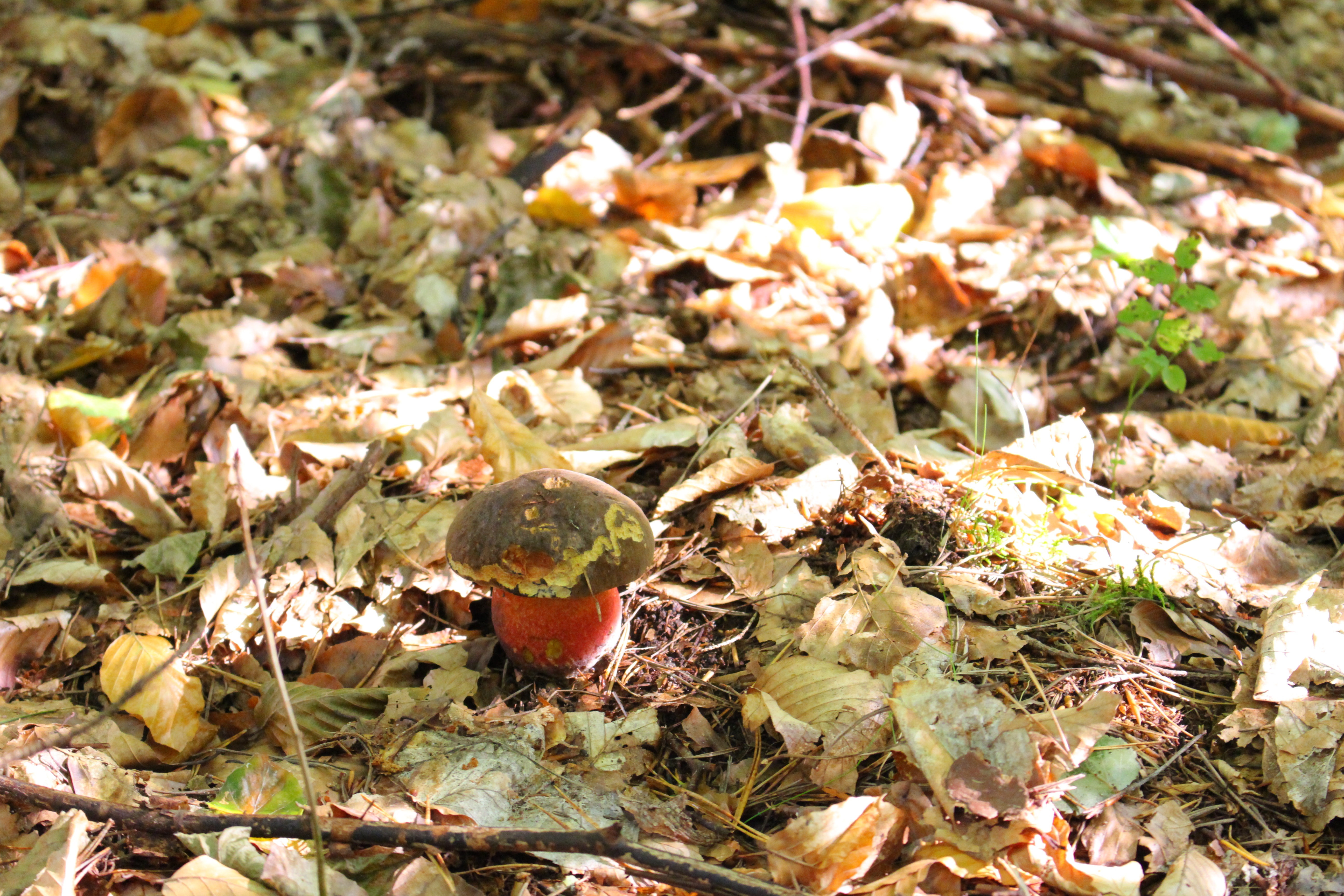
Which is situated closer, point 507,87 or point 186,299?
point 186,299

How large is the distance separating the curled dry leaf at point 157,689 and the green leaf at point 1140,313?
2.65m

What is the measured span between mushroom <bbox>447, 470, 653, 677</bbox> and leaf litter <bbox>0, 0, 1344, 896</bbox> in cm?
17

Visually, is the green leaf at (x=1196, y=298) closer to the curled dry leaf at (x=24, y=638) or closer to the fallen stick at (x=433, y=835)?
the fallen stick at (x=433, y=835)

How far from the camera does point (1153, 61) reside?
430 cm

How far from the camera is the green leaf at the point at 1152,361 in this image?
2.75 metres

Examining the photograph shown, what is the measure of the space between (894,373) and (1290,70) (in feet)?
10.7

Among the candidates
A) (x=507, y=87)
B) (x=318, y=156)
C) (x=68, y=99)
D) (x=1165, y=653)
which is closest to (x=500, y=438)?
(x=1165, y=653)

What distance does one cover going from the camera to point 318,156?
4.12m

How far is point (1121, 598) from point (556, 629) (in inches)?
49.9

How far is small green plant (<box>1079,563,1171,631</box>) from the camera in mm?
2127

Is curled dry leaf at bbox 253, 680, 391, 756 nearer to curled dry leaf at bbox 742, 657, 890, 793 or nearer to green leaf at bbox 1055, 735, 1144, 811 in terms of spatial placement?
curled dry leaf at bbox 742, 657, 890, 793

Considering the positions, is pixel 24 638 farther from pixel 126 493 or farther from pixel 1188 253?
pixel 1188 253

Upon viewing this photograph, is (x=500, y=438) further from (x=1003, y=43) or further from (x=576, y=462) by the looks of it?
(x=1003, y=43)

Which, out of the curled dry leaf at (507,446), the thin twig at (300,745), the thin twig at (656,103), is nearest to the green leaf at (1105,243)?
the curled dry leaf at (507,446)
